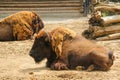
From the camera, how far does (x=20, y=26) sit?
13.3 m

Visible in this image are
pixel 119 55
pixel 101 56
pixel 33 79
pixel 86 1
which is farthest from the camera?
pixel 86 1

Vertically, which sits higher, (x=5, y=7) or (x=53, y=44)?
(x=53, y=44)

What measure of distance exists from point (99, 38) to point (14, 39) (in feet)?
8.72

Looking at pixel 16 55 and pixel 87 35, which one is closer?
pixel 16 55

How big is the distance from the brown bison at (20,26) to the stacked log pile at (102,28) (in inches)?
65.1

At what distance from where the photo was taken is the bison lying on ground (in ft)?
28.7

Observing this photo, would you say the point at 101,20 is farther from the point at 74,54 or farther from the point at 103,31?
the point at 74,54

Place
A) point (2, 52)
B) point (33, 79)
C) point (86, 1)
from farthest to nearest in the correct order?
point (86, 1) < point (2, 52) < point (33, 79)

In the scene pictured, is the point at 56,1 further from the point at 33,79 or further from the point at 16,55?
the point at 33,79

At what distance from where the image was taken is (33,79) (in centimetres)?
815

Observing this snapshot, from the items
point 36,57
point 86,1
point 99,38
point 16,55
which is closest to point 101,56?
point 36,57

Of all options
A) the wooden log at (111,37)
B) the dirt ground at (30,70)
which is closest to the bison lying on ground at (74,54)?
the dirt ground at (30,70)

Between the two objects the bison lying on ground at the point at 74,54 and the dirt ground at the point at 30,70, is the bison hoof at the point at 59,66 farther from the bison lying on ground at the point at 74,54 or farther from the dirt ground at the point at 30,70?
the dirt ground at the point at 30,70

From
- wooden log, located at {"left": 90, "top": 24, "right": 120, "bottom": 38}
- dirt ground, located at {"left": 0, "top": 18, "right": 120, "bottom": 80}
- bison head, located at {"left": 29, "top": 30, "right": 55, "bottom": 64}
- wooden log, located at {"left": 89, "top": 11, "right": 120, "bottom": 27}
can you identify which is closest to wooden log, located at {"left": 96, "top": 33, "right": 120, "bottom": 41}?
wooden log, located at {"left": 90, "top": 24, "right": 120, "bottom": 38}
